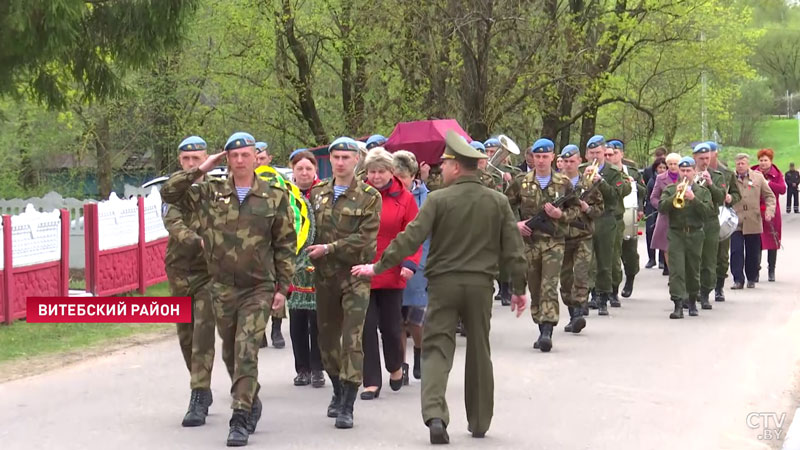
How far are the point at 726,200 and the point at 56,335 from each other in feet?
26.8

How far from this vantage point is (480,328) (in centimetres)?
829

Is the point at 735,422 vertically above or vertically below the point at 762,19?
below

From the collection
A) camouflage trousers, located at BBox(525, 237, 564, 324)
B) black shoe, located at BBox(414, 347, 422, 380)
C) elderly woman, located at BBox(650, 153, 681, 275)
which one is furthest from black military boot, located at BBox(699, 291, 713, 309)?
black shoe, located at BBox(414, 347, 422, 380)

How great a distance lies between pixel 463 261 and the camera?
8242mm

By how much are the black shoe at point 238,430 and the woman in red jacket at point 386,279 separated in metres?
1.57

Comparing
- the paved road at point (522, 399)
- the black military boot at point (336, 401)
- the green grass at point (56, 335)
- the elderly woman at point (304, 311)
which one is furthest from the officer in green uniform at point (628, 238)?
the black military boot at point (336, 401)

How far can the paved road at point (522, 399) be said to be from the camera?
8.34m

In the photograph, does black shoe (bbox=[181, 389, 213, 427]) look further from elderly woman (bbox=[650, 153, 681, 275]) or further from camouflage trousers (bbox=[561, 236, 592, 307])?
elderly woman (bbox=[650, 153, 681, 275])

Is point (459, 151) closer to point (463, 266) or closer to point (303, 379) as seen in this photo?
Answer: point (463, 266)

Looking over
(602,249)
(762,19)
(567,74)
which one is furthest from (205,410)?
(762,19)

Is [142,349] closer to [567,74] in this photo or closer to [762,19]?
[567,74]

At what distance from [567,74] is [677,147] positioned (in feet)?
102

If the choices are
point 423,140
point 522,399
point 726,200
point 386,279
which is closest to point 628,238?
point 726,200

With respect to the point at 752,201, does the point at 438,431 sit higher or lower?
lower
